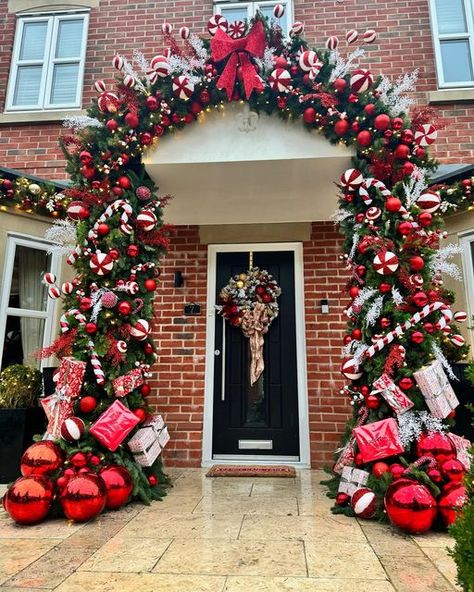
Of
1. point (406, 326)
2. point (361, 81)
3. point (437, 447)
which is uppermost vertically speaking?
point (361, 81)

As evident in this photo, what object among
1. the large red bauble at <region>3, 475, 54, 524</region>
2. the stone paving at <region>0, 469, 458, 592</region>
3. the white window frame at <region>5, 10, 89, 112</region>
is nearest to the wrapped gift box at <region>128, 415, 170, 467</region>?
the stone paving at <region>0, 469, 458, 592</region>

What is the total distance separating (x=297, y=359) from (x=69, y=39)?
4.89 meters

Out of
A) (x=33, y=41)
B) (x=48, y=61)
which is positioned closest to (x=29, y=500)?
(x=48, y=61)

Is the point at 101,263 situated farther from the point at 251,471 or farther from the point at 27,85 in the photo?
the point at 27,85

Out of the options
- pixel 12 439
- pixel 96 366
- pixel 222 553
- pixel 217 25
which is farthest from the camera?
pixel 12 439

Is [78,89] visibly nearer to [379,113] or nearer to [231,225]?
[231,225]

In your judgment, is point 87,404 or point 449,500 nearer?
point 449,500

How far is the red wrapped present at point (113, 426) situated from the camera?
266cm

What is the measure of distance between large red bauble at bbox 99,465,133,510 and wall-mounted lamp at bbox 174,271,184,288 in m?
2.18

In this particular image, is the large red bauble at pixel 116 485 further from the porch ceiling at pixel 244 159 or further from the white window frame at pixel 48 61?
the white window frame at pixel 48 61

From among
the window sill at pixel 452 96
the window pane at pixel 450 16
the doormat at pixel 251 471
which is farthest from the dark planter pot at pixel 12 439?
the window pane at pixel 450 16

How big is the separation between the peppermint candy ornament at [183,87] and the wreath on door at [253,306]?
1.93 meters

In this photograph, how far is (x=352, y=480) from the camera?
263 cm

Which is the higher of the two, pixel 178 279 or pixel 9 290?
pixel 178 279
